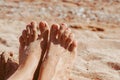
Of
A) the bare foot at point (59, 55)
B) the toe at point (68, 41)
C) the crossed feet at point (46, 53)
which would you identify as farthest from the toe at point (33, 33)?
the toe at point (68, 41)

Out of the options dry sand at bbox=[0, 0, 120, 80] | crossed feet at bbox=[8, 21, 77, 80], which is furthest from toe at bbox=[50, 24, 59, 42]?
dry sand at bbox=[0, 0, 120, 80]

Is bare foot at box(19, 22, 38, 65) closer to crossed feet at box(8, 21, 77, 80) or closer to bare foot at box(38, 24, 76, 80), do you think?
crossed feet at box(8, 21, 77, 80)

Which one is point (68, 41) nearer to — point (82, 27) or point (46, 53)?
point (46, 53)

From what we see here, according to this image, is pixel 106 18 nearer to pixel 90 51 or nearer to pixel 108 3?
pixel 108 3

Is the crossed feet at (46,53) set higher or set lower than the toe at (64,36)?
lower

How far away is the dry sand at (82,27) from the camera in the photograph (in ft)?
8.94

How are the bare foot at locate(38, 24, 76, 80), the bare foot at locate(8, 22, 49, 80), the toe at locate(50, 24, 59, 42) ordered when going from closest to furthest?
1. the bare foot at locate(8, 22, 49, 80)
2. the bare foot at locate(38, 24, 76, 80)
3. the toe at locate(50, 24, 59, 42)

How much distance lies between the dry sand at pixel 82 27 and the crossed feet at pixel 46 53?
0.11 meters

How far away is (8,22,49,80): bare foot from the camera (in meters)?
2.27

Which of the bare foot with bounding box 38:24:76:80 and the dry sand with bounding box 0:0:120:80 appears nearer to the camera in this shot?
the bare foot with bounding box 38:24:76:80

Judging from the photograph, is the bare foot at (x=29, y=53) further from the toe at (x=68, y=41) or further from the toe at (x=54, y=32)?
the toe at (x=68, y=41)

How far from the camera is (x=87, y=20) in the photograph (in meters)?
4.36

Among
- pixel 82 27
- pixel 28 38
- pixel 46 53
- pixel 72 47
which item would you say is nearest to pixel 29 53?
pixel 46 53

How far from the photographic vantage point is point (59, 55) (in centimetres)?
260
